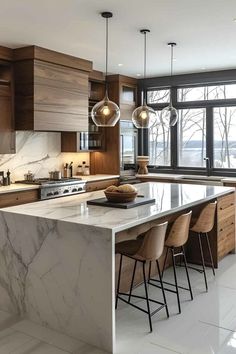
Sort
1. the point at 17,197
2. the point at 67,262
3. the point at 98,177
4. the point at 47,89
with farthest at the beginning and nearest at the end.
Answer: the point at 98,177 → the point at 47,89 → the point at 17,197 → the point at 67,262

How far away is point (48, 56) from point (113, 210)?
2.88 m

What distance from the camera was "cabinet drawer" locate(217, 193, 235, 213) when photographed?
4866mm

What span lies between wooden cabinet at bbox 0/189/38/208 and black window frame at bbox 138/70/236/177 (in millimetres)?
3049

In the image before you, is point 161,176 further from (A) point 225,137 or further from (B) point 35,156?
(B) point 35,156

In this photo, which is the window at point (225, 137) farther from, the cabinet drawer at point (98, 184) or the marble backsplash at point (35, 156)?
the marble backsplash at point (35, 156)

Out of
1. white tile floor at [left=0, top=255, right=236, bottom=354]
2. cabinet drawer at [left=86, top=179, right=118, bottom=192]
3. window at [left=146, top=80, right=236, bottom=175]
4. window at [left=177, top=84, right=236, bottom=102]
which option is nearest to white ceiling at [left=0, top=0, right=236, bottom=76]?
window at [left=177, top=84, right=236, bottom=102]

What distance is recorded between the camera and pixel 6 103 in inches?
209

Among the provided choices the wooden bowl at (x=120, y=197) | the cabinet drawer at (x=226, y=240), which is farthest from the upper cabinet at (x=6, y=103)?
the cabinet drawer at (x=226, y=240)

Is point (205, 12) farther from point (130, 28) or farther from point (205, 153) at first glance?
point (205, 153)

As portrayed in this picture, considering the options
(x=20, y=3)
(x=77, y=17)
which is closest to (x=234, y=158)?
(x=77, y=17)

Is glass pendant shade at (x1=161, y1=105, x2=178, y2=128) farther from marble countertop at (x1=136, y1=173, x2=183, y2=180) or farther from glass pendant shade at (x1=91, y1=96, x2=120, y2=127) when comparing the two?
marble countertop at (x1=136, y1=173, x2=183, y2=180)

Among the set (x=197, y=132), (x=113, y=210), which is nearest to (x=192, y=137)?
(x=197, y=132)

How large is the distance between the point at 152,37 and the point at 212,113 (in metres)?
2.69

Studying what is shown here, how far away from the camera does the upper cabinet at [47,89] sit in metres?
5.28
